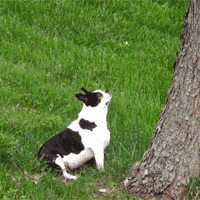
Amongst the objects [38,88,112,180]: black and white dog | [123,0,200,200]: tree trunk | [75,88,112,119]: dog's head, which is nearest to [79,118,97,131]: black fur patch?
[38,88,112,180]: black and white dog

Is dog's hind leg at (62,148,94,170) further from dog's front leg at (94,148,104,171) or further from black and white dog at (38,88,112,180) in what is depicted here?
dog's front leg at (94,148,104,171)

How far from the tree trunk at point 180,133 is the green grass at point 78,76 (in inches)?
17.3

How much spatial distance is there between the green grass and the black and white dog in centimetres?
20

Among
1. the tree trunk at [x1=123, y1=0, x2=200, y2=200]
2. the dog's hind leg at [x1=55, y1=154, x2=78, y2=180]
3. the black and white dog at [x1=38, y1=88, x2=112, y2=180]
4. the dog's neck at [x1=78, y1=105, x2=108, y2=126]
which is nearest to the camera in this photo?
the tree trunk at [x1=123, y1=0, x2=200, y2=200]

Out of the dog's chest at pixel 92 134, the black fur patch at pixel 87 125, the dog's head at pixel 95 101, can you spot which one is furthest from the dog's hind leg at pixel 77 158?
the dog's head at pixel 95 101

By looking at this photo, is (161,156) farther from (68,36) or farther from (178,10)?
(178,10)

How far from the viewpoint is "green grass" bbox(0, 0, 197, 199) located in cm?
396

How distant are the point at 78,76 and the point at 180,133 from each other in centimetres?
372

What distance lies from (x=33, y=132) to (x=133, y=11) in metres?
5.93

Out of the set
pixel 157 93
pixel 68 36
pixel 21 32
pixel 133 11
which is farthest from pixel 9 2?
pixel 157 93

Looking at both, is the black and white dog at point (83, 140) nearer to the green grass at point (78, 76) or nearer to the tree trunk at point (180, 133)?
the green grass at point (78, 76)

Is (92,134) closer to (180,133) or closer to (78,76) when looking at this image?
(180,133)

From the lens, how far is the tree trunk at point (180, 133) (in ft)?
11.0

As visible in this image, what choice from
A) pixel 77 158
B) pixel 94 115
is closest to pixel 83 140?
pixel 77 158
